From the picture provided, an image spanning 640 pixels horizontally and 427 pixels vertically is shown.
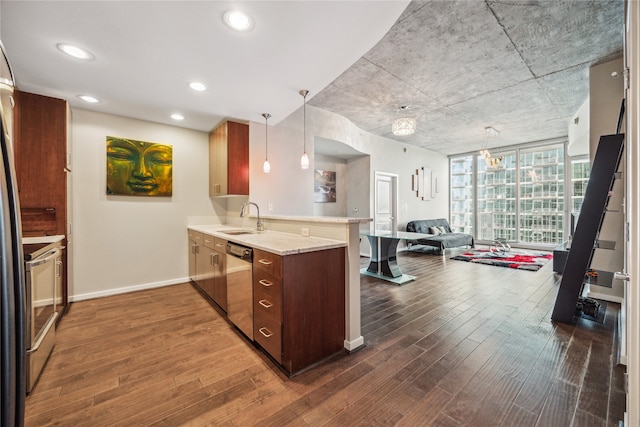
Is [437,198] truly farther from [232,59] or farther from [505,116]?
[232,59]

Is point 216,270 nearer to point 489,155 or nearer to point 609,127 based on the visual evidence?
point 609,127

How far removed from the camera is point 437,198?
8.22 meters

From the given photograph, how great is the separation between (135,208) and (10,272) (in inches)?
143

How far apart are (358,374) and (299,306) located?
0.67 m

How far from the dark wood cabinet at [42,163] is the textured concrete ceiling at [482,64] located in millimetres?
3366

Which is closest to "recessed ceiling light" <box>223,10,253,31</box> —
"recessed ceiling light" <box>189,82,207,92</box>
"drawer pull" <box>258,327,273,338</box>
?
"recessed ceiling light" <box>189,82,207,92</box>

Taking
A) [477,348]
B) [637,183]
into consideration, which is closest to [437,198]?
[477,348]

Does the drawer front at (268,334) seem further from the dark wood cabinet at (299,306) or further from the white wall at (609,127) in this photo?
the white wall at (609,127)

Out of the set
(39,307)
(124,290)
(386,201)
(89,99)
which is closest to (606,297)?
(386,201)

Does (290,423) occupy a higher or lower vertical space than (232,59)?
lower

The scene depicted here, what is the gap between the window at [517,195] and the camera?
22.1 feet

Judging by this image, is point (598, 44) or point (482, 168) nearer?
point (598, 44)

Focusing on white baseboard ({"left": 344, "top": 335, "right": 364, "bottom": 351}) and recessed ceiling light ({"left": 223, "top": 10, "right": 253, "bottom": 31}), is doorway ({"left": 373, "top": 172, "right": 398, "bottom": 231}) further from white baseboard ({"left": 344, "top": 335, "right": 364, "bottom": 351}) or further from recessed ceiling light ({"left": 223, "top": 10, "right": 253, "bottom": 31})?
recessed ceiling light ({"left": 223, "top": 10, "right": 253, "bottom": 31})

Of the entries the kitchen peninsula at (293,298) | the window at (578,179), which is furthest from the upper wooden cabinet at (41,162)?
the window at (578,179)
